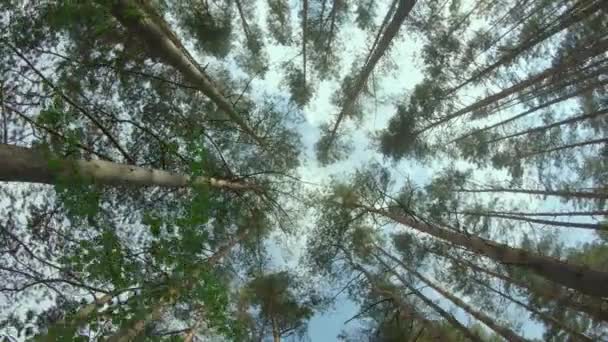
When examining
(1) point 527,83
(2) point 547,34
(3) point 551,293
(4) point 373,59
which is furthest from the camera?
(4) point 373,59

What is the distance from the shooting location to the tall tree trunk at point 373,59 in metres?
10.7

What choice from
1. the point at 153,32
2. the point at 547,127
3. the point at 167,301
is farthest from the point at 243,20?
the point at 167,301

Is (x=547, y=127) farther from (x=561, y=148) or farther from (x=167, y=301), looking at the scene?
(x=167, y=301)

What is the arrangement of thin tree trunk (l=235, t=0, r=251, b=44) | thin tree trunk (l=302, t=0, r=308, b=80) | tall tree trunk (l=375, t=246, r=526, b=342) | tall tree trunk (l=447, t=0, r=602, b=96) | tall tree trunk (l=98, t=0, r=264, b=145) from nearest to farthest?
tall tree trunk (l=98, t=0, r=264, b=145) → tall tree trunk (l=375, t=246, r=526, b=342) → tall tree trunk (l=447, t=0, r=602, b=96) → thin tree trunk (l=302, t=0, r=308, b=80) → thin tree trunk (l=235, t=0, r=251, b=44)

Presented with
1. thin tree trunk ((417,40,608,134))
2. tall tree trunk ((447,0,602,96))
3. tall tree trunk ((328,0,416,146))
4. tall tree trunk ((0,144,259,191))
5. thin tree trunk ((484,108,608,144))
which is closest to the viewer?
tall tree trunk ((0,144,259,191))

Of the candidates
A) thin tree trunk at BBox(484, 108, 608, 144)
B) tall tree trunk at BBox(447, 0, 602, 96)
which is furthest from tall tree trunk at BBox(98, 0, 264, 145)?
thin tree trunk at BBox(484, 108, 608, 144)

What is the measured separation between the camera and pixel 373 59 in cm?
1391

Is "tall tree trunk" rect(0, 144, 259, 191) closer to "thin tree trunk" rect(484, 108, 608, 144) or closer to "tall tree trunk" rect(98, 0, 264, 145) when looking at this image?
"tall tree trunk" rect(98, 0, 264, 145)

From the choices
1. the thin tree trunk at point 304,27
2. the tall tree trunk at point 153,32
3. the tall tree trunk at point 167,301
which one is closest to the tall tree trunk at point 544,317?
the tall tree trunk at point 167,301

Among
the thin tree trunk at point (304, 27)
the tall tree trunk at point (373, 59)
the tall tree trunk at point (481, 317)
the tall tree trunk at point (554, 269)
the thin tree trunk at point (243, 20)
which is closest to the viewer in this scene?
the tall tree trunk at point (554, 269)

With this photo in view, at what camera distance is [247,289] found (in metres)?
12.5

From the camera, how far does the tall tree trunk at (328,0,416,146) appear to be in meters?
10.7

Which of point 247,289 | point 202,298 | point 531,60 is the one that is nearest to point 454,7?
point 531,60

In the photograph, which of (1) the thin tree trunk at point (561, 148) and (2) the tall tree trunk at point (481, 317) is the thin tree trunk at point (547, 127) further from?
(2) the tall tree trunk at point (481, 317)
